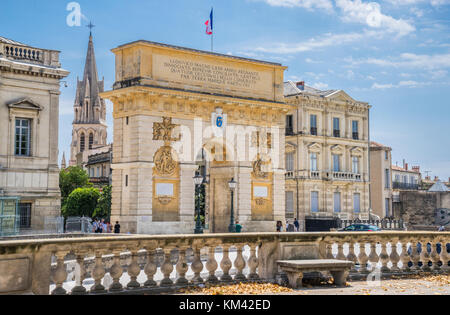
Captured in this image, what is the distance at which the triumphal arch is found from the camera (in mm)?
30438

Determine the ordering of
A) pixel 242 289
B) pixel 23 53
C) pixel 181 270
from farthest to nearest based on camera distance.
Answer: pixel 23 53 → pixel 242 289 → pixel 181 270

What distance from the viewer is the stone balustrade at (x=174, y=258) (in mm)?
8383

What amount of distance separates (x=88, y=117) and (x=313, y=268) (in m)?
118

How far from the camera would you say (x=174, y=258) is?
11250 mm

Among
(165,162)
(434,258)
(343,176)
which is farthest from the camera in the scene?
(343,176)

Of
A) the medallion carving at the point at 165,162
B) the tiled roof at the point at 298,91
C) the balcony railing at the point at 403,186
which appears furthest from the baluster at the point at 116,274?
the balcony railing at the point at 403,186

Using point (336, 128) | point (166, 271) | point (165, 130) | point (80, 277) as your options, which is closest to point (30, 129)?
point (165, 130)

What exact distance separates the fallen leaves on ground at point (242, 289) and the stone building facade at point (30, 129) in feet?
79.3

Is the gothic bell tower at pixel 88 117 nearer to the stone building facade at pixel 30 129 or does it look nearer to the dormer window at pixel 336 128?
the dormer window at pixel 336 128

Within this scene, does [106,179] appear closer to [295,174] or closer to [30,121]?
[295,174]

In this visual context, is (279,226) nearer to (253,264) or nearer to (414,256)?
(414,256)

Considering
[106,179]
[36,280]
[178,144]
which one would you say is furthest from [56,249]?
[106,179]
